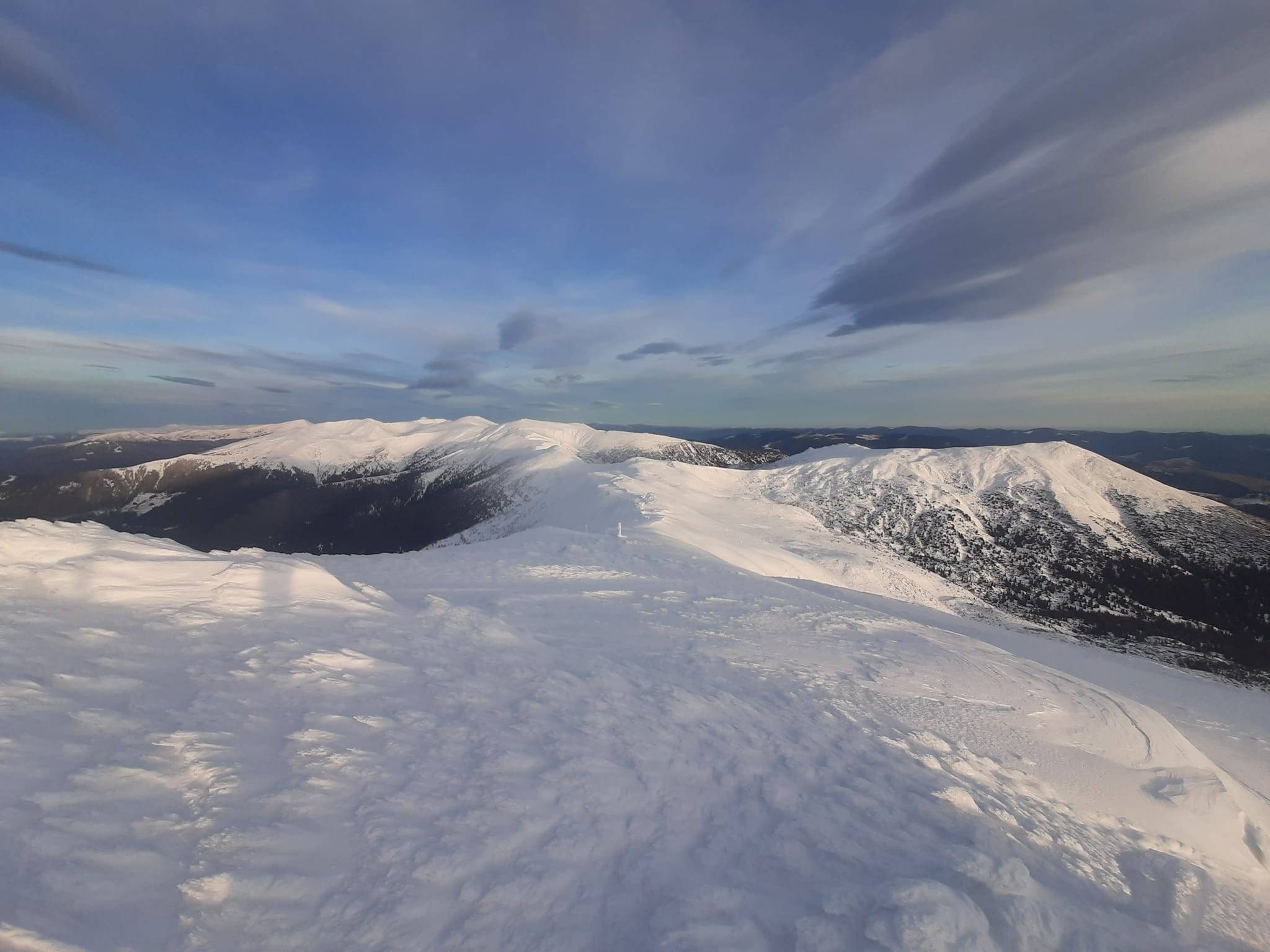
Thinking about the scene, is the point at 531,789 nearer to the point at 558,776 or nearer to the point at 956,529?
the point at 558,776

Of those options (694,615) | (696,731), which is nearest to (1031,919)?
(696,731)

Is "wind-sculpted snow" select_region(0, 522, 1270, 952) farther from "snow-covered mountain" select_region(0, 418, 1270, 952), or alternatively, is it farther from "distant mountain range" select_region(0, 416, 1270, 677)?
"distant mountain range" select_region(0, 416, 1270, 677)

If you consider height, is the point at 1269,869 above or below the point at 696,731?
below

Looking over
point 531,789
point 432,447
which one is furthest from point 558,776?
point 432,447

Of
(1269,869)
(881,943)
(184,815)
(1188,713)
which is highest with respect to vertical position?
(184,815)

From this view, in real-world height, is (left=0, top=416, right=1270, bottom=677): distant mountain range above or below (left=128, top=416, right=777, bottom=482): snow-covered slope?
below

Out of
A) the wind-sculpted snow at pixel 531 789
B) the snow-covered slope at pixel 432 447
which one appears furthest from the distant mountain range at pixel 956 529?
the snow-covered slope at pixel 432 447

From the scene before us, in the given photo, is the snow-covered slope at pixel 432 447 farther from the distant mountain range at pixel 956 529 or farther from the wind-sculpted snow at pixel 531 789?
the wind-sculpted snow at pixel 531 789

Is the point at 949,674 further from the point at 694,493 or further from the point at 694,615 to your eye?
the point at 694,493

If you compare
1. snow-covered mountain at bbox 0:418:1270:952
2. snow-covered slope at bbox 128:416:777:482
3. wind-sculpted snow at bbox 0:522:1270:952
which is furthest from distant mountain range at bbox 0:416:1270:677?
snow-covered slope at bbox 128:416:777:482
